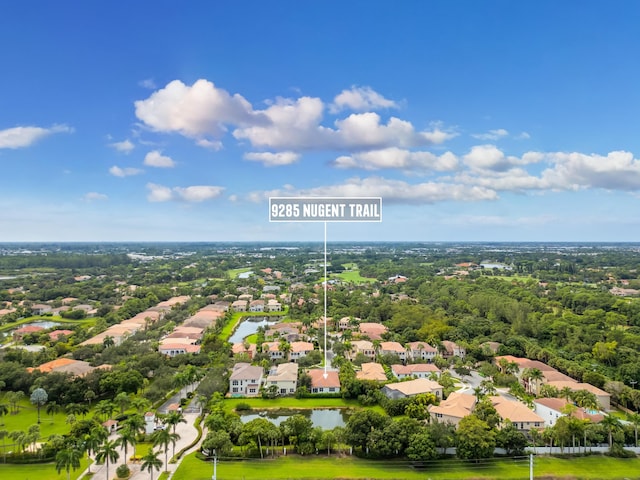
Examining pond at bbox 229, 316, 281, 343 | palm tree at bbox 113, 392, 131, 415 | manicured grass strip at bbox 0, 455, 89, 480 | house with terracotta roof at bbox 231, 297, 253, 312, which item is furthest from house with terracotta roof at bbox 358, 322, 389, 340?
manicured grass strip at bbox 0, 455, 89, 480

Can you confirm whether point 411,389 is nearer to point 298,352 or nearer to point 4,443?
point 298,352

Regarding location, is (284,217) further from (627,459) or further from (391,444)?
(627,459)

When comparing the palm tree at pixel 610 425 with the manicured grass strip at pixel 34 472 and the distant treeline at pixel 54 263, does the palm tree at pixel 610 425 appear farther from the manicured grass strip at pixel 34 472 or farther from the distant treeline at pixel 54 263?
the distant treeline at pixel 54 263

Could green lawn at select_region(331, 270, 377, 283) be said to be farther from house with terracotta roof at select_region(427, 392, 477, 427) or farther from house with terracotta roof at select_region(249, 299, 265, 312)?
house with terracotta roof at select_region(427, 392, 477, 427)

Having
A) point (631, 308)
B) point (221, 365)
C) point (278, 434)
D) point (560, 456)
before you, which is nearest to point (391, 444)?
point (278, 434)

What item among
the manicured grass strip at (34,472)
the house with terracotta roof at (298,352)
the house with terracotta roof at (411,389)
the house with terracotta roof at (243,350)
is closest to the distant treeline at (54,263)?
the house with terracotta roof at (243,350)

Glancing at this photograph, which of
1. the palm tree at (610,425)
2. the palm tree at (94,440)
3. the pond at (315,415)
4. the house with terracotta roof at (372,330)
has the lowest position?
the pond at (315,415)
